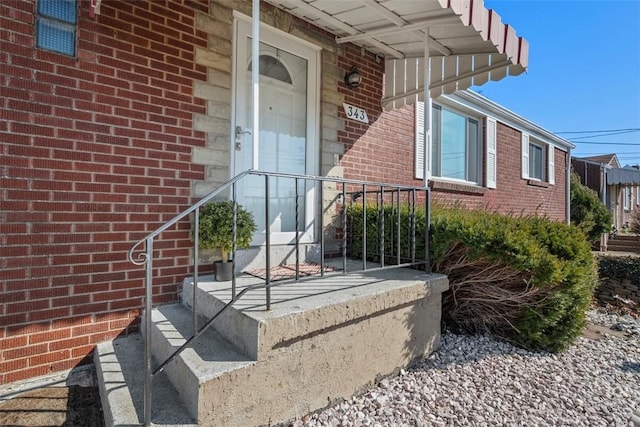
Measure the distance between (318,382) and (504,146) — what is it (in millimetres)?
6961

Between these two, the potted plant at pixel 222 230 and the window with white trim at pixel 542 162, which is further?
the window with white trim at pixel 542 162

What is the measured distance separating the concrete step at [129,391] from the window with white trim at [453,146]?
3.93 metres

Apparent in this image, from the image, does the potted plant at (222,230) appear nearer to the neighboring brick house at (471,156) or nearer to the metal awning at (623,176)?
the neighboring brick house at (471,156)

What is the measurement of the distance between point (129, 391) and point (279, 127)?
2426 millimetres

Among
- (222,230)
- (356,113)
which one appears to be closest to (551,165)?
(356,113)

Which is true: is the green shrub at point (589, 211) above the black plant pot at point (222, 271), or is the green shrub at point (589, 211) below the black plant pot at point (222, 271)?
above

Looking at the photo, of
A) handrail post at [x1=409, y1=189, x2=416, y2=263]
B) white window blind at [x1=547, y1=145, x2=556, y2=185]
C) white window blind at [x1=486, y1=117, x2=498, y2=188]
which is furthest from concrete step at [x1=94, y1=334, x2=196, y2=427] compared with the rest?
white window blind at [x1=547, y1=145, x2=556, y2=185]

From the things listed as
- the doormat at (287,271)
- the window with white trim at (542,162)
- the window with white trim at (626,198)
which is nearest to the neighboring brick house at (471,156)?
the window with white trim at (542,162)

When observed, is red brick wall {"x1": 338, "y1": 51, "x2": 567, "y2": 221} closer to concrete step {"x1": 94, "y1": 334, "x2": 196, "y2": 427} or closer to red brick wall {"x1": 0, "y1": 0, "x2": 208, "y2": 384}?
red brick wall {"x1": 0, "y1": 0, "x2": 208, "y2": 384}

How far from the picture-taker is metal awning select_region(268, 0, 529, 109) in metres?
2.90

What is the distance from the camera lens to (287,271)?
9.57 feet

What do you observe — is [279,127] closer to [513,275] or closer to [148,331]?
[148,331]

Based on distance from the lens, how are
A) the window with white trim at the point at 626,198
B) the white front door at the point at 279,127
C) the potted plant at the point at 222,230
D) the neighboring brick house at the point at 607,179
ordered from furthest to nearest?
the window with white trim at the point at 626,198 → the neighboring brick house at the point at 607,179 → the white front door at the point at 279,127 → the potted plant at the point at 222,230

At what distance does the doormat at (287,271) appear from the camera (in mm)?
2719
